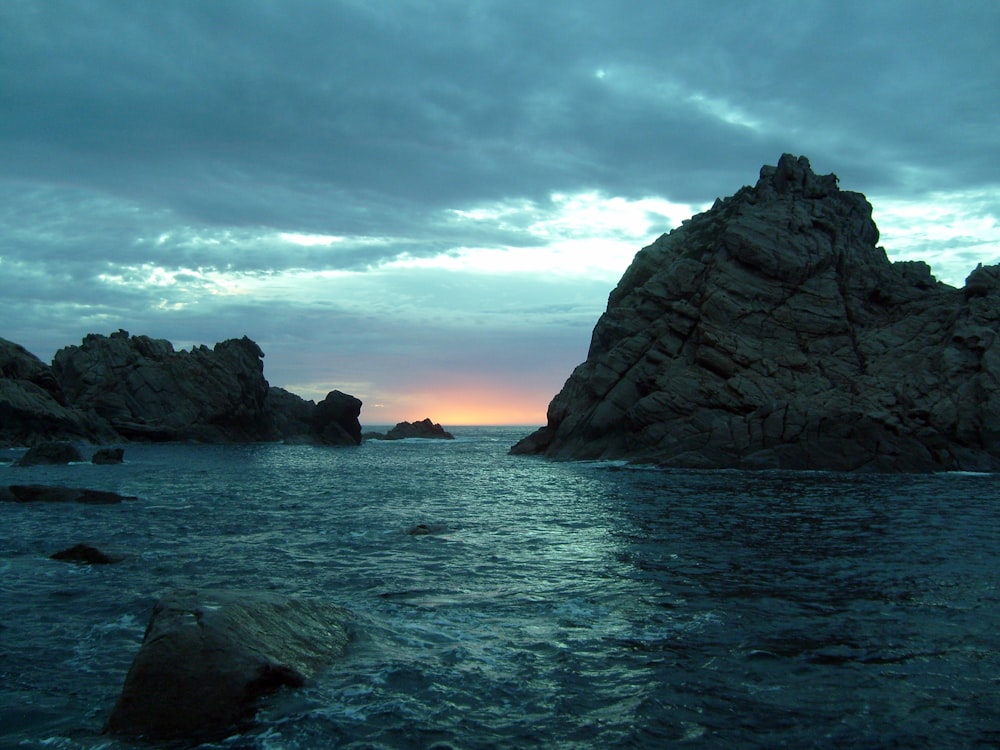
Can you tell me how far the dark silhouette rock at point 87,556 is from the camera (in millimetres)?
21147

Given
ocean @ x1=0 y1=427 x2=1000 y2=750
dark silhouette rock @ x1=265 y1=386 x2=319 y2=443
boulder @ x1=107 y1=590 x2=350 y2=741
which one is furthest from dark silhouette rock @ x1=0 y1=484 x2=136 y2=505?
dark silhouette rock @ x1=265 y1=386 x2=319 y2=443

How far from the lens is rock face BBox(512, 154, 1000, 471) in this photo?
2172 inches

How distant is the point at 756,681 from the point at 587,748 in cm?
372

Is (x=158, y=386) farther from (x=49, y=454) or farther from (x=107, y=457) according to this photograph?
(x=49, y=454)

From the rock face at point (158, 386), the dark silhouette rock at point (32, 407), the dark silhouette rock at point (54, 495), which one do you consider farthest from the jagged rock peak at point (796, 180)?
the dark silhouette rock at point (32, 407)

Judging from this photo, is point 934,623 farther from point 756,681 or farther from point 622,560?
point 622,560

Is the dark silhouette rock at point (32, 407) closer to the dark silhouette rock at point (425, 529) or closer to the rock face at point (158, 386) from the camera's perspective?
the rock face at point (158, 386)

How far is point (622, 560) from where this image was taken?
21906 millimetres

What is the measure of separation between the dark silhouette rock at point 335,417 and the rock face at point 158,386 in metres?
11.5

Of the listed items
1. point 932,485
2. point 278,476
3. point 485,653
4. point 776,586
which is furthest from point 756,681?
point 278,476

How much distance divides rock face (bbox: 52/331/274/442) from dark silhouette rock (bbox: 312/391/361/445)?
1148 centimetres

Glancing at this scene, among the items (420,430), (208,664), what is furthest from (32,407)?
(420,430)

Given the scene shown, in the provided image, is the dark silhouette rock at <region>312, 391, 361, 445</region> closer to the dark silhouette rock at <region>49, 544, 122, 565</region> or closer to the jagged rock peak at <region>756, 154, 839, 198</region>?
→ the jagged rock peak at <region>756, 154, 839, 198</region>

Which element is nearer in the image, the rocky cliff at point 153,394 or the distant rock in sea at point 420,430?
the rocky cliff at point 153,394
